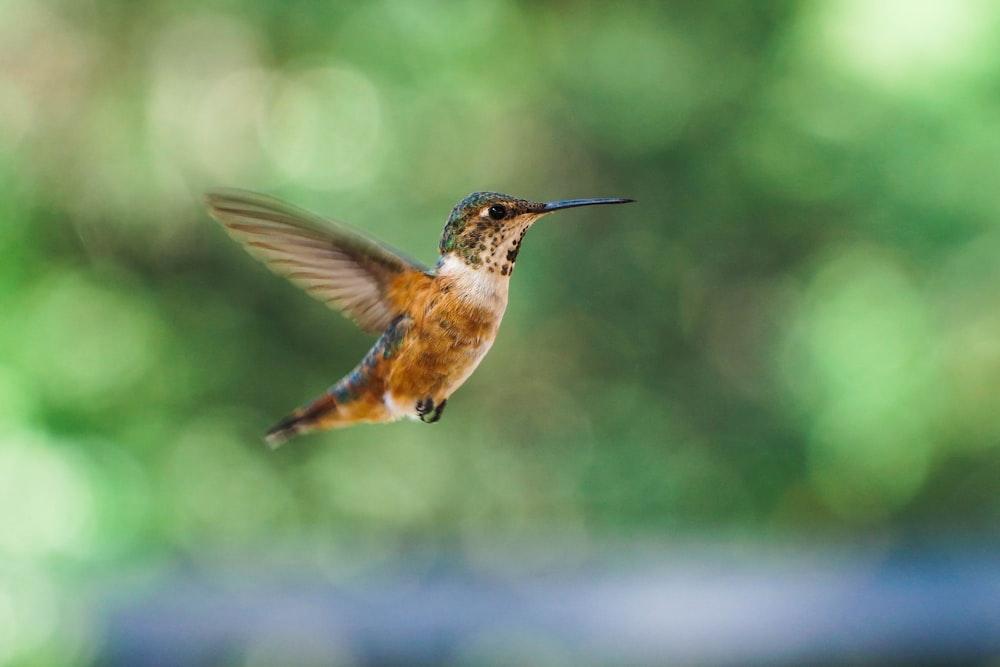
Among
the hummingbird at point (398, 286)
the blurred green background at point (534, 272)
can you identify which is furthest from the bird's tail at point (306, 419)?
the blurred green background at point (534, 272)

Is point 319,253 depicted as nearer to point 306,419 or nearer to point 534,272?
point 306,419

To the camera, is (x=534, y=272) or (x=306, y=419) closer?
(x=306, y=419)

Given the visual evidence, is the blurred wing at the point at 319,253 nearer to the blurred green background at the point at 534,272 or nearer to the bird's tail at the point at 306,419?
the bird's tail at the point at 306,419

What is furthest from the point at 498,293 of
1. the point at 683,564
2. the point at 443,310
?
the point at 683,564

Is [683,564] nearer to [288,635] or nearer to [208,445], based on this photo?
[288,635]

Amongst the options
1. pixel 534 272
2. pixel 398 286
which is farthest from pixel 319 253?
pixel 534 272

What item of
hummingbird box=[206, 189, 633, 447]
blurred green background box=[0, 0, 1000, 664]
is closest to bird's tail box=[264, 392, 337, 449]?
hummingbird box=[206, 189, 633, 447]

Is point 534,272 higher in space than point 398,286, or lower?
higher
